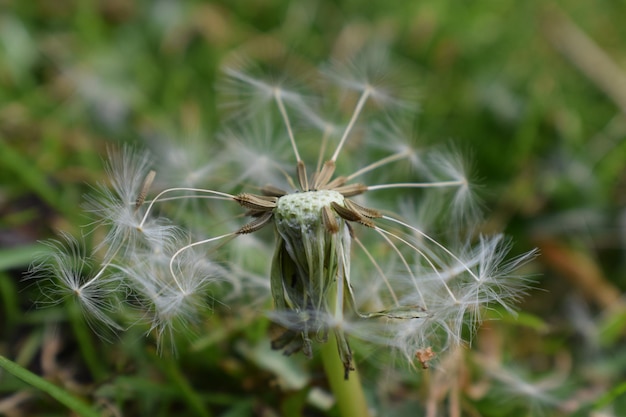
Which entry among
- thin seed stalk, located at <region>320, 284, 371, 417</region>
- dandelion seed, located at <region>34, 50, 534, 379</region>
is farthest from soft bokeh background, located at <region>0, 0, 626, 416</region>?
dandelion seed, located at <region>34, 50, 534, 379</region>

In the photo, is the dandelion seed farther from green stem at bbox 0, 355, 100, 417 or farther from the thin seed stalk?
green stem at bbox 0, 355, 100, 417

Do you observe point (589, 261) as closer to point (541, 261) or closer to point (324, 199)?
point (541, 261)

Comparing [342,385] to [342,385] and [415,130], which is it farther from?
[415,130]

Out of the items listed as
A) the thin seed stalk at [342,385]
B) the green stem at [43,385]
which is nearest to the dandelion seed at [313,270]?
the thin seed stalk at [342,385]

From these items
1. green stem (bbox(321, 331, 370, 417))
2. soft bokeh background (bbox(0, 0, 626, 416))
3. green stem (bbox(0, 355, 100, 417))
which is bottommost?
green stem (bbox(321, 331, 370, 417))

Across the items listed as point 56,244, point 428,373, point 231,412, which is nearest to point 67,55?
point 56,244

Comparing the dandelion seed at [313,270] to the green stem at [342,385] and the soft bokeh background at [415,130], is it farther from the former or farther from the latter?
the soft bokeh background at [415,130]

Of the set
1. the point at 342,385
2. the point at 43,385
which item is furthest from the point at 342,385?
the point at 43,385
